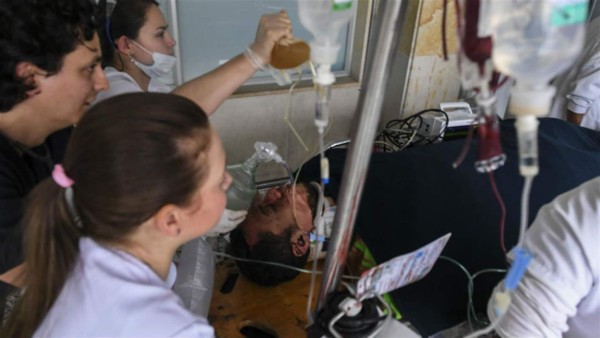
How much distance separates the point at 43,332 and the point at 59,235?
0.17 m

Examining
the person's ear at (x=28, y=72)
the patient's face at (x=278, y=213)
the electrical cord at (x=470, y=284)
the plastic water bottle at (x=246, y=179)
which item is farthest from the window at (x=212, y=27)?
the electrical cord at (x=470, y=284)

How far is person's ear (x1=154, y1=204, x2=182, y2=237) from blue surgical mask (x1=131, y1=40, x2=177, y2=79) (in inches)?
43.2

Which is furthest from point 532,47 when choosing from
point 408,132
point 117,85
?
point 408,132

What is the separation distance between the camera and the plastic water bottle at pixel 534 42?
37 cm

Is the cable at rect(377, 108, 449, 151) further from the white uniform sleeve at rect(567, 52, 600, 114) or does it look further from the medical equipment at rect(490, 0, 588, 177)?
the medical equipment at rect(490, 0, 588, 177)

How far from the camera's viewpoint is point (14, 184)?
3.15 ft

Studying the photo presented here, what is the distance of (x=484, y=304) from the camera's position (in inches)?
44.1

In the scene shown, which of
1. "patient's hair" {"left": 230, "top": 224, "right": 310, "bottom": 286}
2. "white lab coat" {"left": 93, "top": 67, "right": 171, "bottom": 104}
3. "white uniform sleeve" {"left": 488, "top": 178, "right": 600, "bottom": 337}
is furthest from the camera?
"white lab coat" {"left": 93, "top": 67, "right": 171, "bottom": 104}

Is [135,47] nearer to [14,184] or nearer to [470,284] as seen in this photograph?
[14,184]

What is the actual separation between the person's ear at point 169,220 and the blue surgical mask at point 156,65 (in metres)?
1.10

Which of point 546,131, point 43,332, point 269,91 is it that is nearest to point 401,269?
point 43,332

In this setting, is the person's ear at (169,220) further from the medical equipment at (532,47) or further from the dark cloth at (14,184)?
the medical equipment at (532,47)

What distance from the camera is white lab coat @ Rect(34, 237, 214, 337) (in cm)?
72

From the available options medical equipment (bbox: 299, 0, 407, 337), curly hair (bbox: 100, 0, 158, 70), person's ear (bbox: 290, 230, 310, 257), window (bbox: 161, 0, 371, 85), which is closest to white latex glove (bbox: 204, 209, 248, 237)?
person's ear (bbox: 290, 230, 310, 257)
